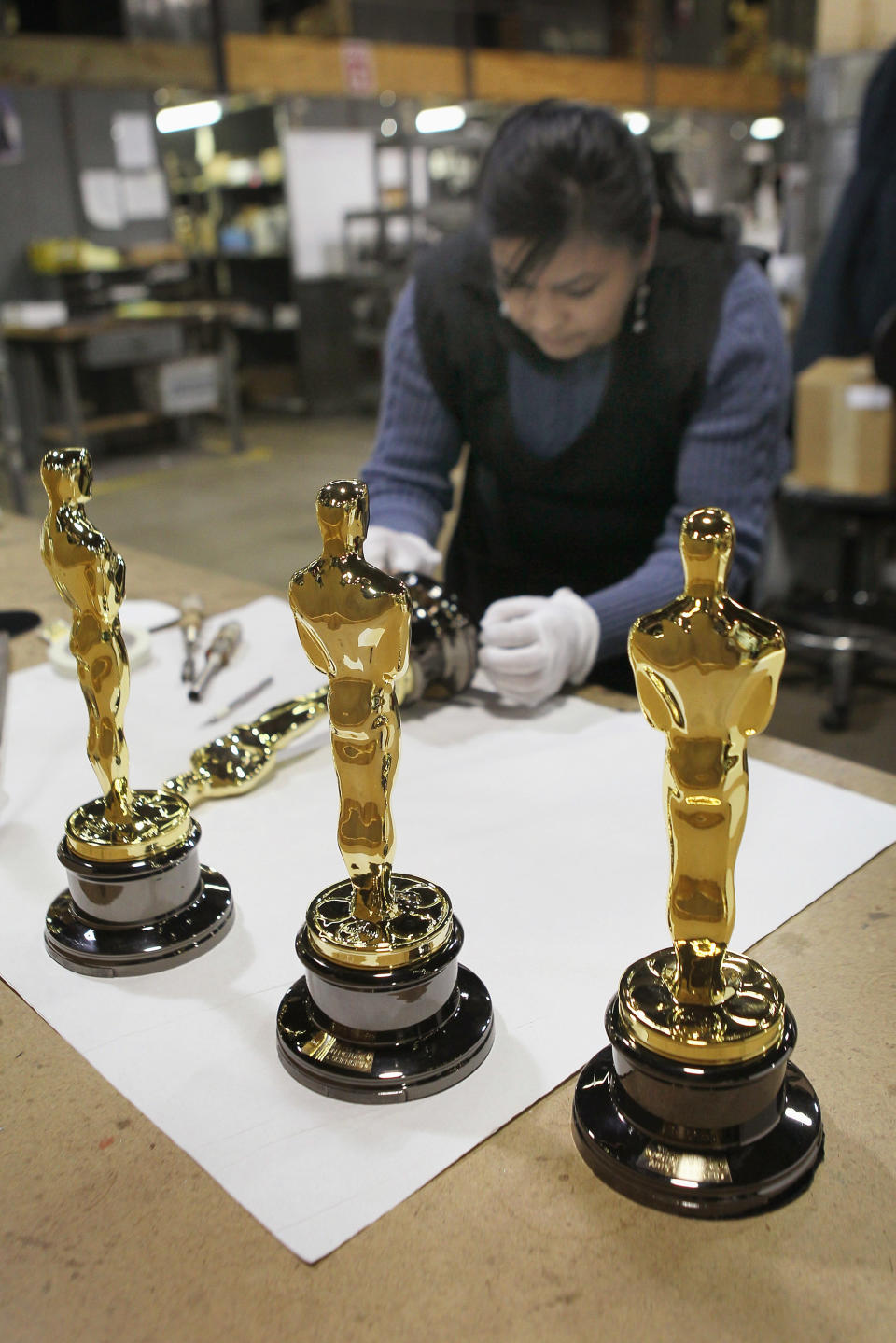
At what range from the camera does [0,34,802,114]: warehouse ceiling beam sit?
19.1ft

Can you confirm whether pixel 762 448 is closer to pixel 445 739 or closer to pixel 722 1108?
pixel 445 739

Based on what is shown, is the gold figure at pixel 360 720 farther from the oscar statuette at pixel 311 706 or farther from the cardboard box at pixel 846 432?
the cardboard box at pixel 846 432

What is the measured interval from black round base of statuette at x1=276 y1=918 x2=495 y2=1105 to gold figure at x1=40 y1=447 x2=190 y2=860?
5.5 inches

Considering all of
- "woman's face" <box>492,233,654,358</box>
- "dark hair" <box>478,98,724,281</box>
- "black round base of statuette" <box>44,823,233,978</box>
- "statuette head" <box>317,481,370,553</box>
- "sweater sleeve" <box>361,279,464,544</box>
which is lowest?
"black round base of statuette" <box>44,823,233,978</box>

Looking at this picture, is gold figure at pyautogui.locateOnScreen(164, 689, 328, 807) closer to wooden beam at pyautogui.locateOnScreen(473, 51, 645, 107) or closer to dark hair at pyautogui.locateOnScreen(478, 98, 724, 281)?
dark hair at pyautogui.locateOnScreen(478, 98, 724, 281)

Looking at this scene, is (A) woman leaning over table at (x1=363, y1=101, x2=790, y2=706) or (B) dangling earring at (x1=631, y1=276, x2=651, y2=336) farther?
(B) dangling earring at (x1=631, y1=276, x2=651, y2=336)

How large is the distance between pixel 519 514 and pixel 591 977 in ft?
3.39

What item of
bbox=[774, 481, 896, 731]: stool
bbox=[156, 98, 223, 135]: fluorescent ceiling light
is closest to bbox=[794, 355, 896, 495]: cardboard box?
bbox=[774, 481, 896, 731]: stool

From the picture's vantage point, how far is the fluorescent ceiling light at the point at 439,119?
23.3ft

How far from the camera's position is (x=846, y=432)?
2.54 m

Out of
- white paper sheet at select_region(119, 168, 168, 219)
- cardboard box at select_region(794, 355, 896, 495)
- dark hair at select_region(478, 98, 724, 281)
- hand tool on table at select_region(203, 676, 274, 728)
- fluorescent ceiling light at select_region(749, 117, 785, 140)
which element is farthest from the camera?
fluorescent ceiling light at select_region(749, 117, 785, 140)

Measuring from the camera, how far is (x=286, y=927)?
0.64m

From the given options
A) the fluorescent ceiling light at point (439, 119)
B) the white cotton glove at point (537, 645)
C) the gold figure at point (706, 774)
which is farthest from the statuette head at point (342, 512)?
the fluorescent ceiling light at point (439, 119)

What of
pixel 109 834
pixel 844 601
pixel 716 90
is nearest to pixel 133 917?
pixel 109 834
